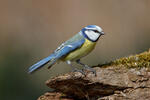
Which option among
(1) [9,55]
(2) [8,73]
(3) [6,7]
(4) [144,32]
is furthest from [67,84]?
(3) [6,7]

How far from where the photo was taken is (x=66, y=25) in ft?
41.4

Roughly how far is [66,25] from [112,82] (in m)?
8.16

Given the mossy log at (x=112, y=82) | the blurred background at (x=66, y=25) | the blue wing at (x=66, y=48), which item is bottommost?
the mossy log at (x=112, y=82)

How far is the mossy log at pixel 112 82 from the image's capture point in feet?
14.9

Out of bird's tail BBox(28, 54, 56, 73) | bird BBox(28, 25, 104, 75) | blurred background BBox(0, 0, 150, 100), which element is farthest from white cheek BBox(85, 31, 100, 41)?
blurred background BBox(0, 0, 150, 100)

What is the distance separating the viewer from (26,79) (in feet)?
28.6

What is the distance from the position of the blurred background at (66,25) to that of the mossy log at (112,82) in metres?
4.60

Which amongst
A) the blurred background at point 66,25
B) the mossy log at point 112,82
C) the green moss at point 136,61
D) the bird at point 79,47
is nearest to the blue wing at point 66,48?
the bird at point 79,47

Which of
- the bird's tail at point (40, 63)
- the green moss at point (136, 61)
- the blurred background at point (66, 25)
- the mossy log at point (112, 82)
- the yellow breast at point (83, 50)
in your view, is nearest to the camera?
the mossy log at point (112, 82)

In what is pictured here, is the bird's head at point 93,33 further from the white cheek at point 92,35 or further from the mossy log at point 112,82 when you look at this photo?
the mossy log at point 112,82

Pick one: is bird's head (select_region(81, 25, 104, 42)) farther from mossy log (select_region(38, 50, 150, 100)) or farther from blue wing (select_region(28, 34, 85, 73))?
mossy log (select_region(38, 50, 150, 100))

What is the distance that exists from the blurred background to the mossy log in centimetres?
460

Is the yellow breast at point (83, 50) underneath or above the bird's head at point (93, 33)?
underneath

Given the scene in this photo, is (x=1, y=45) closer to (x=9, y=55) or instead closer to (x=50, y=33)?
(x=9, y=55)
